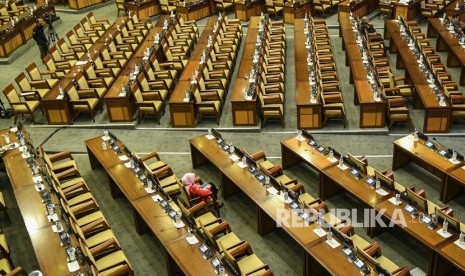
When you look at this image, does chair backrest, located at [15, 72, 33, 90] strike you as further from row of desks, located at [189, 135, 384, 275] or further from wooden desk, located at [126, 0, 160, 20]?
wooden desk, located at [126, 0, 160, 20]

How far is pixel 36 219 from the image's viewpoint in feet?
26.2

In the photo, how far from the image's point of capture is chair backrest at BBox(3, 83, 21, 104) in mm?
12086

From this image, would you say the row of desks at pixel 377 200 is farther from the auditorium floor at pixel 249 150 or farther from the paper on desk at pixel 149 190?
the paper on desk at pixel 149 190

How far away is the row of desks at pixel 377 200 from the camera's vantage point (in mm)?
7004

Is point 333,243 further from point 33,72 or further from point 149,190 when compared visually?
point 33,72

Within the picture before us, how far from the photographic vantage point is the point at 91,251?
741 centimetres

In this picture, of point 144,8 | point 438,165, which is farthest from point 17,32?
point 438,165

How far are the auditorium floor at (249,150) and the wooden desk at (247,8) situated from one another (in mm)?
4376

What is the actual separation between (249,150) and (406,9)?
8.92m

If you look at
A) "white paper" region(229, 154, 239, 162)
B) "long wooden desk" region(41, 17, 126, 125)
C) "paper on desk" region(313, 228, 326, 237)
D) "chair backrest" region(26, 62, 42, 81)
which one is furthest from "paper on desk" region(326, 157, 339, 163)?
"chair backrest" region(26, 62, 42, 81)

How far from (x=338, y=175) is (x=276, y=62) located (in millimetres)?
5679

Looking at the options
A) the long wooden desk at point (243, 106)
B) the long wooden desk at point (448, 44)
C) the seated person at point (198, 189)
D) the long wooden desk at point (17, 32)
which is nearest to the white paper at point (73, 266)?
the seated person at point (198, 189)

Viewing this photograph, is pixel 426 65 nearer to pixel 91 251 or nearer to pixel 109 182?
pixel 109 182

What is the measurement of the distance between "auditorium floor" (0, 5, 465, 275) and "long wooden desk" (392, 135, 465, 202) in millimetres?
180
